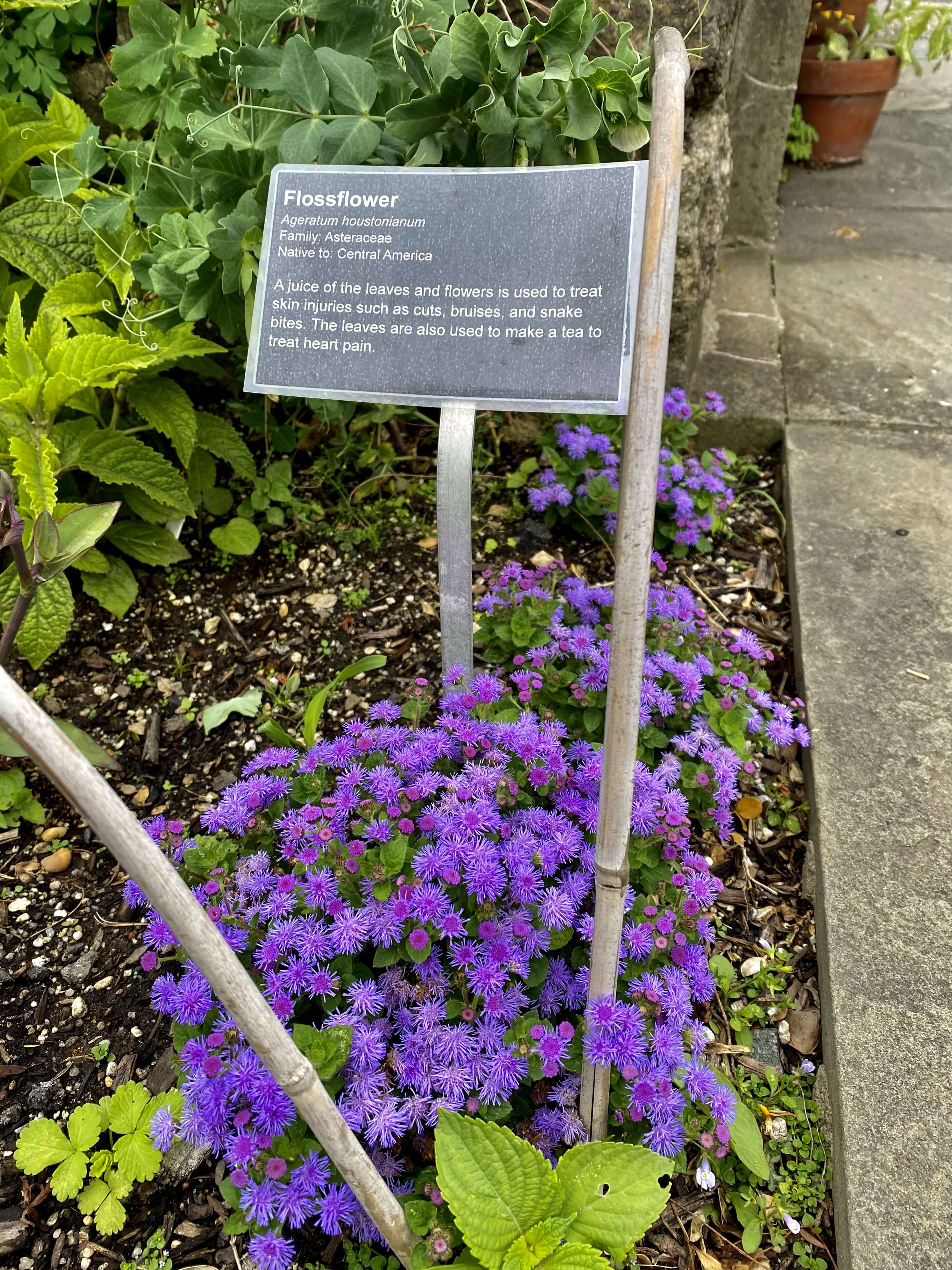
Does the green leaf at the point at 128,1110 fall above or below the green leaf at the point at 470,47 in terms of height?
below

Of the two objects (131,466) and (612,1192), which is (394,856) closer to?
(612,1192)

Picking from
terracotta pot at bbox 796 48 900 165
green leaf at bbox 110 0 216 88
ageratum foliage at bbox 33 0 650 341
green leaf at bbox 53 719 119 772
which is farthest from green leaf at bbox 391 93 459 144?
terracotta pot at bbox 796 48 900 165

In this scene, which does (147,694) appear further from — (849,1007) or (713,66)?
(713,66)

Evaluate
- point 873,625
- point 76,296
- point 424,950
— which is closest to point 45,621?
point 76,296

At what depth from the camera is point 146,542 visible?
2.42 metres

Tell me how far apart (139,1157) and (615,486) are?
1.88 m

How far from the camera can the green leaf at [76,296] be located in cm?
216

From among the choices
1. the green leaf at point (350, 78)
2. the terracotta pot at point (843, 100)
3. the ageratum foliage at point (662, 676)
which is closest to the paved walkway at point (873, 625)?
the ageratum foliage at point (662, 676)

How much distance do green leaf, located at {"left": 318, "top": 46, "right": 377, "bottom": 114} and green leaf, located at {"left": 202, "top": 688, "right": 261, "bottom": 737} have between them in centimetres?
128

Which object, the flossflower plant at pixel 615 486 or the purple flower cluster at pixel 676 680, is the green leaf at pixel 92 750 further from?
the flossflower plant at pixel 615 486

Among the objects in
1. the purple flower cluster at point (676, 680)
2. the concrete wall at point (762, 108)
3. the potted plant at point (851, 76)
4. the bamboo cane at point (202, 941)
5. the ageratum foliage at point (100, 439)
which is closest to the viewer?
the bamboo cane at point (202, 941)

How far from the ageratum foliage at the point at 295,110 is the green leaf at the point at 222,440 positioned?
313 millimetres

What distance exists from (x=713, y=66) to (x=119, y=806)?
2543mm

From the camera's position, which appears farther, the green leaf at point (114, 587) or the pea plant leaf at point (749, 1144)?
the green leaf at point (114, 587)
